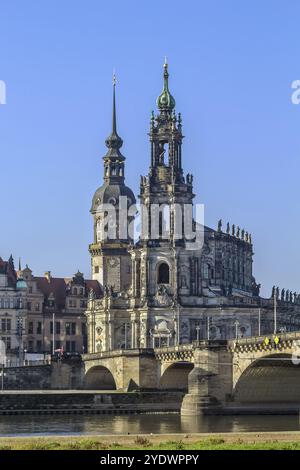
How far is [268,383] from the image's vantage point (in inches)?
4530

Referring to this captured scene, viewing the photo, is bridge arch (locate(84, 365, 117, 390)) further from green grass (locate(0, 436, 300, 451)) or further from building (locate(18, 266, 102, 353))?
green grass (locate(0, 436, 300, 451))

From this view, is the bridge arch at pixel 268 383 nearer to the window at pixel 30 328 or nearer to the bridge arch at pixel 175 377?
the bridge arch at pixel 175 377

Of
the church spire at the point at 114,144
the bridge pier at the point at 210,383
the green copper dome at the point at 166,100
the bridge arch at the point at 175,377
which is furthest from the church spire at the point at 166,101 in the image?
the bridge pier at the point at 210,383

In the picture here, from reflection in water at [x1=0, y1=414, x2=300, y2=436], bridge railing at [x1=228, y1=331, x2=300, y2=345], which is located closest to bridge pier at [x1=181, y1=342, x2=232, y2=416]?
bridge railing at [x1=228, y1=331, x2=300, y2=345]

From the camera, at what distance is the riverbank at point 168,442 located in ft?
203

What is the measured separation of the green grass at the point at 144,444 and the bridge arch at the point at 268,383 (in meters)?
42.5

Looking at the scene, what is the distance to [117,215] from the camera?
196 m

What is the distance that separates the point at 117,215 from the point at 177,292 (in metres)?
28.6

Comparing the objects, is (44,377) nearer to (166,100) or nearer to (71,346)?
(71,346)

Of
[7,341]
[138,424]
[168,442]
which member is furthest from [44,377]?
[168,442]

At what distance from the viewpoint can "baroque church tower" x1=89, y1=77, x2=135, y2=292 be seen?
7638 inches

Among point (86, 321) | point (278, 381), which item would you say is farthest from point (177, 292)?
point (278, 381)

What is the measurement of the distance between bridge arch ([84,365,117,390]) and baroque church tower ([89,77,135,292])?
3211 cm

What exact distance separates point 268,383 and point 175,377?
84.1 ft
